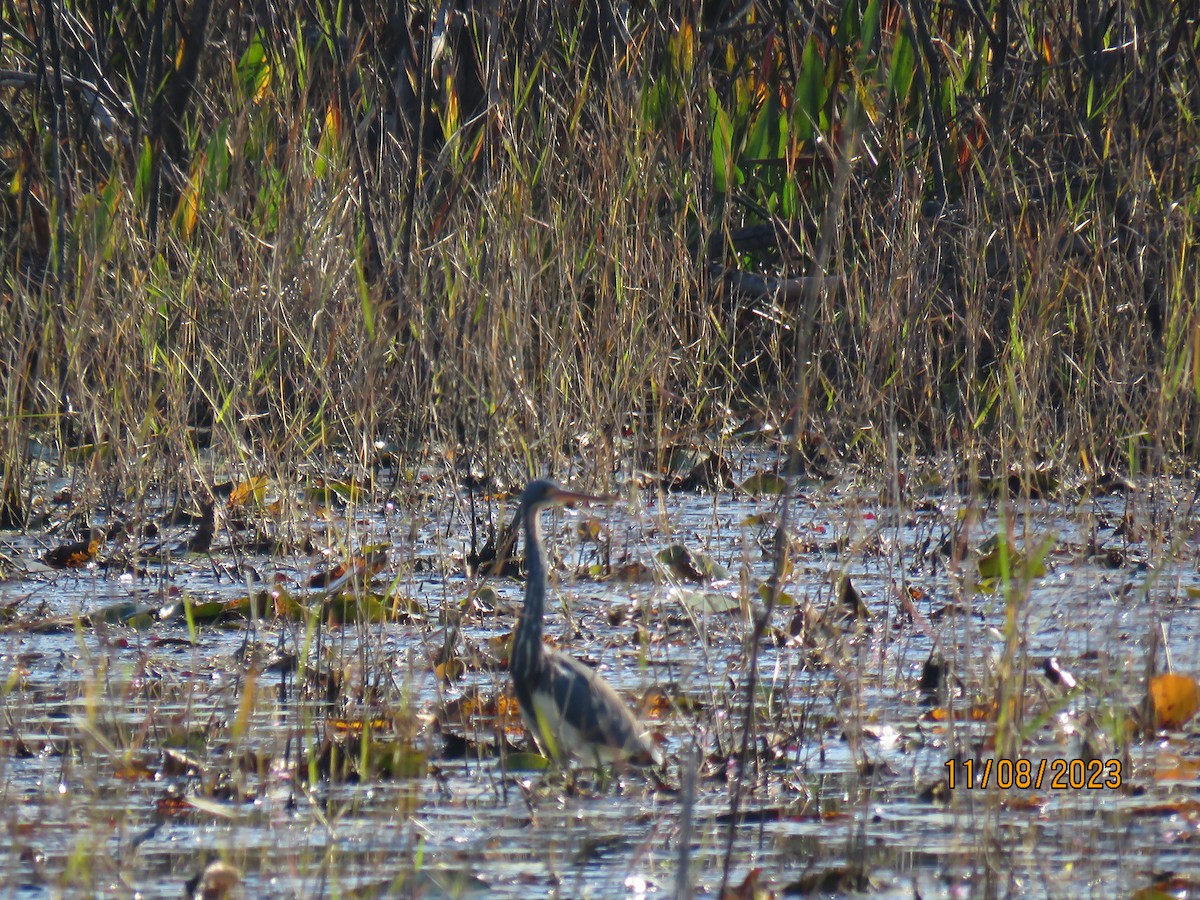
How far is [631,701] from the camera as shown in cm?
471

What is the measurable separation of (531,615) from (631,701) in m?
0.37

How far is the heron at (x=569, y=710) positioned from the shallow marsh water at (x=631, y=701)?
3.3 inches

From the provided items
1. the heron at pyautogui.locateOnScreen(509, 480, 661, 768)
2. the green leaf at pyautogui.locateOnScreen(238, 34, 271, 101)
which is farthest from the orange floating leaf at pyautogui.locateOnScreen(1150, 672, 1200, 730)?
the green leaf at pyautogui.locateOnScreen(238, 34, 271, 101)

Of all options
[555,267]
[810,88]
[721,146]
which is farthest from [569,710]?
[810,88]

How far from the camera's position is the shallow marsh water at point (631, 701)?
358cm

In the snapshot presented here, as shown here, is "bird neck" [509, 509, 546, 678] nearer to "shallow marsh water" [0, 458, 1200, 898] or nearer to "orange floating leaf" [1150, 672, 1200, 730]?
"shallow marsh water" [0, 458, 1200, 898]

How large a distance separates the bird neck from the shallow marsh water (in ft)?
0.52

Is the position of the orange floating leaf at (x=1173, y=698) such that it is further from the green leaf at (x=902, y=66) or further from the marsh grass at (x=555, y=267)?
the green leaf at (x=902, y=66)

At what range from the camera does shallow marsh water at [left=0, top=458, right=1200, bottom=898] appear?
3584mm

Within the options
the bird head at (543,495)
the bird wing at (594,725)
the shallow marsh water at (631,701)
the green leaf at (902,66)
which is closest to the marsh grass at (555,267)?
the green leaf at (902,66)

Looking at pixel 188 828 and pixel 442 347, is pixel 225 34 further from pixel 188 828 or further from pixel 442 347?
pixel 188 828

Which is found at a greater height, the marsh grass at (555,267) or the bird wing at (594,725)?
the marsh grass at (555,267)

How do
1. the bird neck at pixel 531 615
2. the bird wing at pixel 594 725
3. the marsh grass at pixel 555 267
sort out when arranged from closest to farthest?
the bird wing at pixel 594 725 < the bird neck at pixel 531 615 < the marsh grass at pixel 555 267
